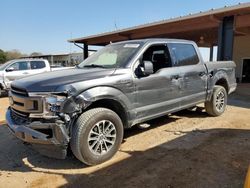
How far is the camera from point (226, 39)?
1134cm

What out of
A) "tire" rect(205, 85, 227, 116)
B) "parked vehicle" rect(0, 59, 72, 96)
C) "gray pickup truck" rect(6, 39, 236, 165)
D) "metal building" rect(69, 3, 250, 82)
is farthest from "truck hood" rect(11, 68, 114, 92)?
"parked vehicle" rect(0, 59, 72, 96)

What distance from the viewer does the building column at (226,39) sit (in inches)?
437

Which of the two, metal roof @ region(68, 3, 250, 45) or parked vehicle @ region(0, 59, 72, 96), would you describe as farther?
parked vehicle @ region(0, 59, 72, 96)

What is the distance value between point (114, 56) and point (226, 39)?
796cm

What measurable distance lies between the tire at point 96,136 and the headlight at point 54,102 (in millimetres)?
375

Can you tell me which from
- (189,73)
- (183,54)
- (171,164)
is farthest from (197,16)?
(171,164)

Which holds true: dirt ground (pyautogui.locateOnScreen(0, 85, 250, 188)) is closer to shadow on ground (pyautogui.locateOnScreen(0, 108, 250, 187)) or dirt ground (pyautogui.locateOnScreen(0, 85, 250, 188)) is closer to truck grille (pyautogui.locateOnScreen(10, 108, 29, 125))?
shadow on ground (pyautogui.locateOnScreen(0, 108, 250, 187))

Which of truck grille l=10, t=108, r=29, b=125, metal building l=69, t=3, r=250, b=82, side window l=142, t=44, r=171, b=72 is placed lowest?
truck grille l=10, t=108, r=29, b=125

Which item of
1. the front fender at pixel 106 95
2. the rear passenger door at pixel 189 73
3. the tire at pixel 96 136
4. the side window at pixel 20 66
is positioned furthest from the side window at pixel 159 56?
the side window at pixel 20 66

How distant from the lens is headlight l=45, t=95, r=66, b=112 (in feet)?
11.7

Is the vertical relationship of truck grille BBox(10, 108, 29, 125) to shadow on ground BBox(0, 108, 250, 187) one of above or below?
above

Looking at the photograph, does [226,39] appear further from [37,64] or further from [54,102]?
[54,102]

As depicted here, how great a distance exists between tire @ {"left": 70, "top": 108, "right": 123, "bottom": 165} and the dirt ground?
174 millimetres

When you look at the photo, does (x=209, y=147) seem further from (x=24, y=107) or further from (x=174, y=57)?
(x=24, y=107)
